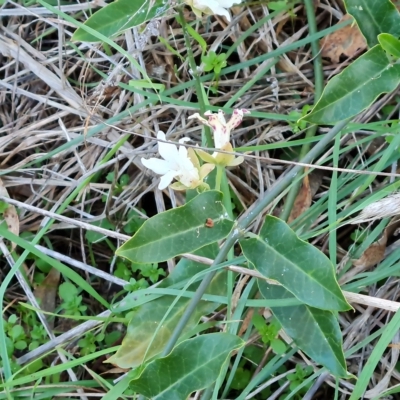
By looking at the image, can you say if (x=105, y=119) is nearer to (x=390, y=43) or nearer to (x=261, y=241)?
(x=261, y=241)

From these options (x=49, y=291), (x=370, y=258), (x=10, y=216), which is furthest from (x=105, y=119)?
(x=370, y=258)

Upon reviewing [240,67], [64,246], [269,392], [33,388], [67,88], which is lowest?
[269,392]

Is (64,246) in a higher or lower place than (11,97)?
lower


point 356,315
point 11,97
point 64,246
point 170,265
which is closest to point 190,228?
point 170,265

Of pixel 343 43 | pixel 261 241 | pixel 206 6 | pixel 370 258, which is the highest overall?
pixel 206 6

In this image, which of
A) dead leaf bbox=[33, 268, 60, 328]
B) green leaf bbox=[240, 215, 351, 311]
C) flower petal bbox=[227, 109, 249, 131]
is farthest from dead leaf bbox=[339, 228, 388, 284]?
dead leaf bbox=[33, 268, 60, 328]

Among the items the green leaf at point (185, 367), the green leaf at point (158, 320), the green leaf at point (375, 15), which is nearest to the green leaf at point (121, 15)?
the green leaf at point (375, 15)

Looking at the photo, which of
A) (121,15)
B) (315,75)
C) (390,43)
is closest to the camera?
(390,43)

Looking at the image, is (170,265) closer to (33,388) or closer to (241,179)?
(241,179)
